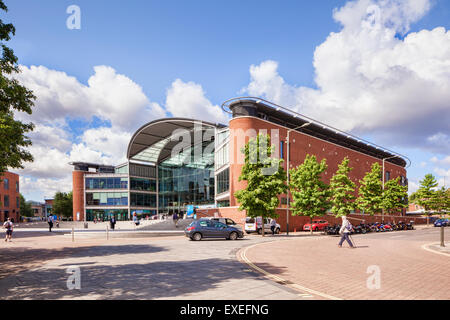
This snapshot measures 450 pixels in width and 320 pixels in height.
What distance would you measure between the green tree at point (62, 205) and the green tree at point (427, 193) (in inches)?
3492

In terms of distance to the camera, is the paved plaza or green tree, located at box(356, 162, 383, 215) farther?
green tree, located at box(356, 162, 383, 215)

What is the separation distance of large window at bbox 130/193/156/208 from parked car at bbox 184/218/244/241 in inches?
2137

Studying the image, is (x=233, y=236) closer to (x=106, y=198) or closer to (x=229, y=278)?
(x=229, y=278)

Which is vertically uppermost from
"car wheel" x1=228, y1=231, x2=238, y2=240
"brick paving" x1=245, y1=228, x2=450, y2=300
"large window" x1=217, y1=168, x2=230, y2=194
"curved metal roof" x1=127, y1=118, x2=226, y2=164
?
"curved metal roof" x1=127, y1=118, x2=226, y2=164

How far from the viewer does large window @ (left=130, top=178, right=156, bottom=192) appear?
7169 cm

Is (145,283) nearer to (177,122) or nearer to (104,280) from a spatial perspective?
(104,280)

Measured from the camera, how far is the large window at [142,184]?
2822 inches

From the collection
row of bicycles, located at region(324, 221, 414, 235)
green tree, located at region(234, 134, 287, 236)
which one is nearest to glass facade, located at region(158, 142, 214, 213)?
row of bicycles, located at region(324, 221, 414, 235)

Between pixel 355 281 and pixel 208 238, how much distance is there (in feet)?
49.9

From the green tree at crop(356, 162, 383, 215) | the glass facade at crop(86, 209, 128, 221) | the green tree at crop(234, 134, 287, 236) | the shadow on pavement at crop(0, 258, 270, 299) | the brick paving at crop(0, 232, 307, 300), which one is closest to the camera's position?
the brick paving at crop(0, 232, 307, 300)

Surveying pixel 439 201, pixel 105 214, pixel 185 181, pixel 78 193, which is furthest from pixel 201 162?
pixel 439 201

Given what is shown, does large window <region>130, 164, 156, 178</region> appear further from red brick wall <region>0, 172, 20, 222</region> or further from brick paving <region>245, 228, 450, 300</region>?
brick paving <region>245, 228, 450, 300</region>

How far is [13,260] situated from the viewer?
12523 millimetres
